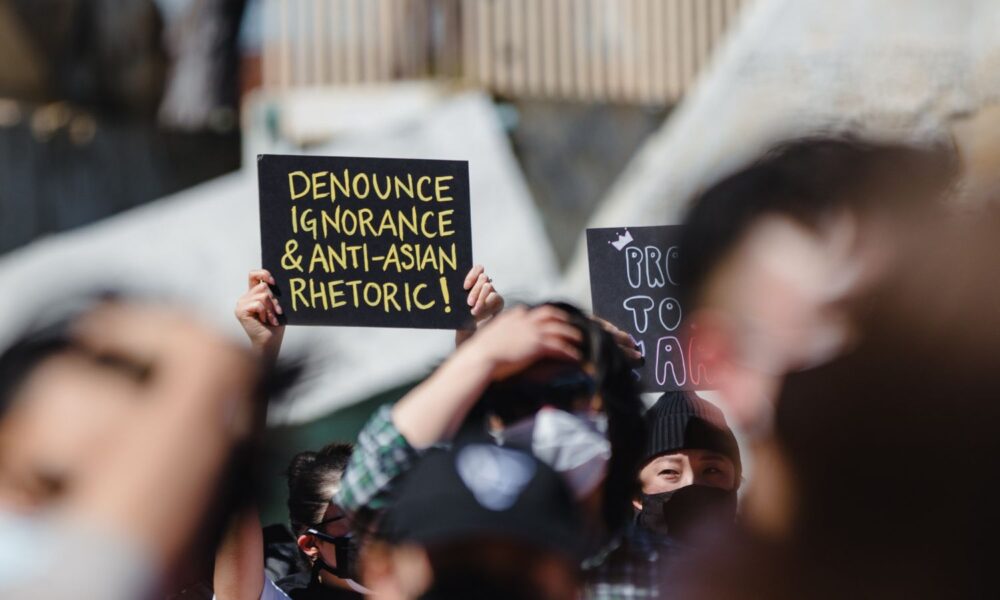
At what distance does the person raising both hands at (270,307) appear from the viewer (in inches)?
98.0

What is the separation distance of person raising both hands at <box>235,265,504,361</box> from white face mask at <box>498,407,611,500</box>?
0.83 meters

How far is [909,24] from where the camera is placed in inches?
221

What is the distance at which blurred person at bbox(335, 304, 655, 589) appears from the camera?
1.68 m

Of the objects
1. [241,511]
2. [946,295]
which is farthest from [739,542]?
[241,511]

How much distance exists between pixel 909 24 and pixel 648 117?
Result: 2948 millimetres

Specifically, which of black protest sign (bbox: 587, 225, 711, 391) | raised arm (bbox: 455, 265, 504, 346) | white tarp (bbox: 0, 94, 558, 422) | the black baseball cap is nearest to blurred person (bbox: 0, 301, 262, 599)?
the black baseball cap

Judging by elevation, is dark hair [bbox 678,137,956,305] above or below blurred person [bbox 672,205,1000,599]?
above

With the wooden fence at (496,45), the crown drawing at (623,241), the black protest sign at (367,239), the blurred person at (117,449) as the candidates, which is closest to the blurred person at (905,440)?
the blurred person at (117,449)

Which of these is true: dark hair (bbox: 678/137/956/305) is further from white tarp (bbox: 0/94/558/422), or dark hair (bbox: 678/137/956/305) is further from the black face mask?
white tarp (bbox: 0/94/558/422)

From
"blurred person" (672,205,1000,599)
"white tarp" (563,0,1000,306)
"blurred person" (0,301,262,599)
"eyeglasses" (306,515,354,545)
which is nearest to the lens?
"blurred person" (0,301,262,599)

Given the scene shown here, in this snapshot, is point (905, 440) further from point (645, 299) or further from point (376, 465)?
point (645, 299)

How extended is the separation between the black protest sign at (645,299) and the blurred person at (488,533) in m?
1.22

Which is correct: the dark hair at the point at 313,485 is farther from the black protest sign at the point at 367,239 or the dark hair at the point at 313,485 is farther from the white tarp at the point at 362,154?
the white tarp at the point at 362,154

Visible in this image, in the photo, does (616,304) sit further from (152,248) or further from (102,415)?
(152,248)
